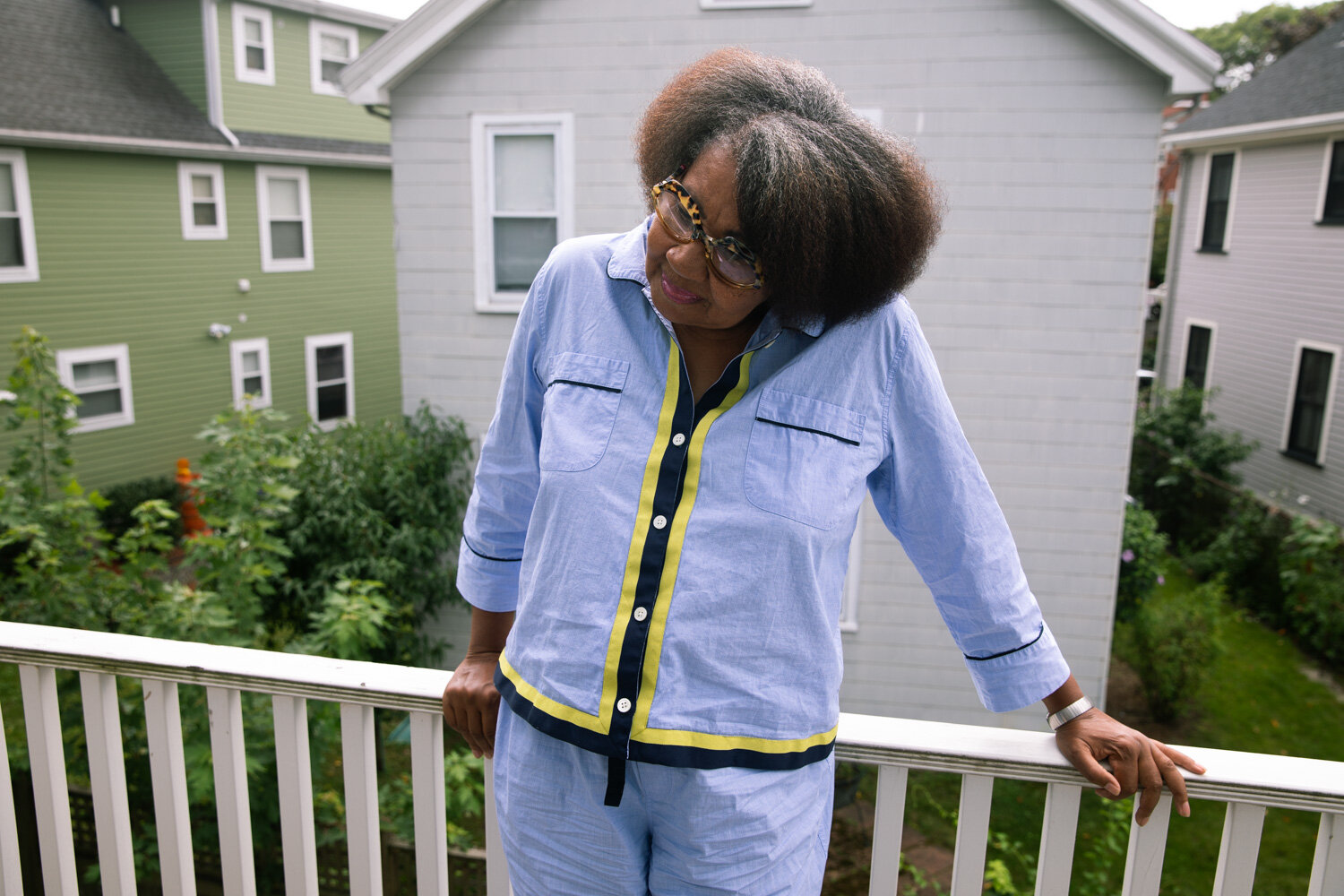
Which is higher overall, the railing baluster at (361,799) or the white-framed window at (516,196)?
the white-framed window at (516,196)

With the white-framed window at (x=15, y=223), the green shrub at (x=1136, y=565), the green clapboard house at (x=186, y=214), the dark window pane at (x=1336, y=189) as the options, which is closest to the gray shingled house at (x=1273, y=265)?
the dark window pane at (x=1336, y=189)

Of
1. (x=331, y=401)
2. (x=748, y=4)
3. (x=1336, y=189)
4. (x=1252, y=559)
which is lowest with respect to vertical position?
(x=1252, y=559)

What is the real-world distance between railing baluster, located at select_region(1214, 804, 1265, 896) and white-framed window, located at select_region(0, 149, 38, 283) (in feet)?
36.8

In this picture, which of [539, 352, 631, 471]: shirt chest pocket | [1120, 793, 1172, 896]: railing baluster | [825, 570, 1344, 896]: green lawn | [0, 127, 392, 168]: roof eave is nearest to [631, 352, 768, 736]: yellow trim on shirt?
[539, 352, 631, 471]: shirt chest pocket

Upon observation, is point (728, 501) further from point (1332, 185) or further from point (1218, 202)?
point (1218, 202)

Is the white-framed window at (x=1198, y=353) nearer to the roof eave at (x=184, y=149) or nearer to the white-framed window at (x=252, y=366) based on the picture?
the roof eave at (x=184, y=149)

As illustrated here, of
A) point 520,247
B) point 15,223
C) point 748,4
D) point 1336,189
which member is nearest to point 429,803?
point 520,247

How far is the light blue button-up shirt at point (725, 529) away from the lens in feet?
3.68

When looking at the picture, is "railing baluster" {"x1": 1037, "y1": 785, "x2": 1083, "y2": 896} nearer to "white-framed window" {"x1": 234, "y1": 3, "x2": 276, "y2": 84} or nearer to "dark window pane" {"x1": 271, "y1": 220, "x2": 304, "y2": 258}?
"dark window pane" {"x1": 271, "y1": 220, "x2": 304, "y2": 258}

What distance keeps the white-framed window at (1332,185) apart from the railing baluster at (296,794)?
11.3 m

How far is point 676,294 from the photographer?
1.16 m

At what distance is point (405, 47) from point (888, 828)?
5.83 metres

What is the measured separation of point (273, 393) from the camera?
12.2 meters

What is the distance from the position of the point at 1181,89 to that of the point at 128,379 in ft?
34.5
